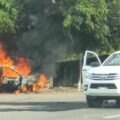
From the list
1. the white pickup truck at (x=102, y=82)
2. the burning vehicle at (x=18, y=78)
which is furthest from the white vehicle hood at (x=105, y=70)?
the burning vehicle at (x=18, y=78)

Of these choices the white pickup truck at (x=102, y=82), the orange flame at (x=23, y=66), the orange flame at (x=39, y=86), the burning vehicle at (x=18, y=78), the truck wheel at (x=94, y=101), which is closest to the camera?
the white pickup truck at (x=102, y=82)

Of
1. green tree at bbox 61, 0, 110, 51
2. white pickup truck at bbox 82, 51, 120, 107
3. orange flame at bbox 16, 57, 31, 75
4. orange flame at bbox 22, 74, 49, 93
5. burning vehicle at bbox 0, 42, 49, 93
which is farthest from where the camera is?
orange flame at bbox 16, 57, 31, 75

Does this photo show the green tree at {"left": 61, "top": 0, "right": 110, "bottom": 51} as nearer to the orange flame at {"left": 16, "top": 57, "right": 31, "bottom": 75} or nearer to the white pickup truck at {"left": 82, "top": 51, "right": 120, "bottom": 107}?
the orange flame at {"left": 16, "top": 57, "right": 31, "bottom": 75}

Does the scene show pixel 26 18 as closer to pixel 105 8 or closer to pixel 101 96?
pixel 105 8

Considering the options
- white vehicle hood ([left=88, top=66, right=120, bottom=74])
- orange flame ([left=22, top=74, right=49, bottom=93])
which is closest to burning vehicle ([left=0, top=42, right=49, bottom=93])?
orange flame ([left=22, top=74, right=49, bottom=93])

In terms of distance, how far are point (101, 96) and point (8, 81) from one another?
11.9 meters

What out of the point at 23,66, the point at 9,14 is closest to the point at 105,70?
the point at 9,14

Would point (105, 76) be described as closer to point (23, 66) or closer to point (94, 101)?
point (94, 101)

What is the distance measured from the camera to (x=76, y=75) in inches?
1395

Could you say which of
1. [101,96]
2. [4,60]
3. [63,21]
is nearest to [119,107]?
[101,96]

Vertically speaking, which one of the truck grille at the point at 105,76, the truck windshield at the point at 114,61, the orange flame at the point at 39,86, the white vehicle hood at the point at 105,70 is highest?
the truck windshield at the point at 114,61

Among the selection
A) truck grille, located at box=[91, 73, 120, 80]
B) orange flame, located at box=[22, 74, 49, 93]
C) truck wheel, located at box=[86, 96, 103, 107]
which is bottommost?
truck wheel, located at box=[86, 96, 103, 107]

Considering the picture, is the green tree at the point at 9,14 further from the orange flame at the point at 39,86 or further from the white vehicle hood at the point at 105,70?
the white vehicle hood at the point at 105,70

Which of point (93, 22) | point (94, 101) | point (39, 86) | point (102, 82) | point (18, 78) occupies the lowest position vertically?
point (94, 101)
